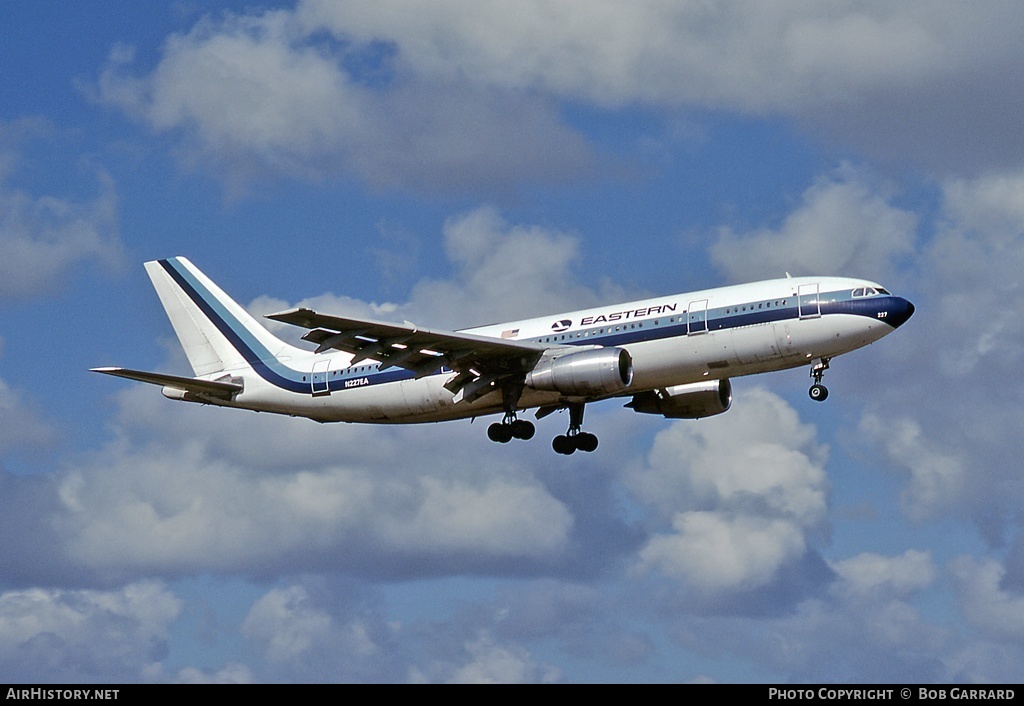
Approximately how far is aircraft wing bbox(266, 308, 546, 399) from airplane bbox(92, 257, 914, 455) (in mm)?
55

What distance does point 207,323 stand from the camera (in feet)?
229

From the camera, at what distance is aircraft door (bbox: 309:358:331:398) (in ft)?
206

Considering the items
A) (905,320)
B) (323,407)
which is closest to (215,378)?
(323,407)

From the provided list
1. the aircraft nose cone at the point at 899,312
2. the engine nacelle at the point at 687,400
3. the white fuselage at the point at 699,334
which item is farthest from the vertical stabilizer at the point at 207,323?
the aircraft nose cone at the point at 899,312

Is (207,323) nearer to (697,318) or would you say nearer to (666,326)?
(666,326)

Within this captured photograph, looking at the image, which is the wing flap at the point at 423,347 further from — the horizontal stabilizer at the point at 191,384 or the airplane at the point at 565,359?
the horizontal stabilizer at the point at 191,384

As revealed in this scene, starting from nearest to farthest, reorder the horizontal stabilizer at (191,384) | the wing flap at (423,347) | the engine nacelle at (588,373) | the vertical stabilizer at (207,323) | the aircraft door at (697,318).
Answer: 1. the wing flap at (423,347)
2. the engine nacelle at (588,373)
3. the aircraft door at (697,318)
4. the horizontal stabilizer at (191,384)
5. the vertical stabilizer at (207,323)

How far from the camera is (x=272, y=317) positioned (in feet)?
166

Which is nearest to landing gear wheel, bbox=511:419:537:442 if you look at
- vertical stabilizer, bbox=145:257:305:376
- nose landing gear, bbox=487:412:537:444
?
nose landing gear, bbox=487:412:537:444

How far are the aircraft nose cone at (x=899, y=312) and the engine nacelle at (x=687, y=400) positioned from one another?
33.4ft

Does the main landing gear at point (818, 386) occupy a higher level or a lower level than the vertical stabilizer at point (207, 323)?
lower

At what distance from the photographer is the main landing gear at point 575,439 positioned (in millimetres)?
63094
